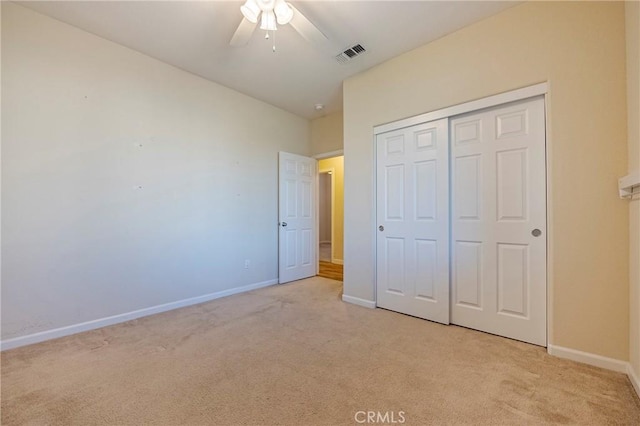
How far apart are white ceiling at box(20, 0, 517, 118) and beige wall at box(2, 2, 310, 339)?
27 cm

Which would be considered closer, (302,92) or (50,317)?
(50,317)

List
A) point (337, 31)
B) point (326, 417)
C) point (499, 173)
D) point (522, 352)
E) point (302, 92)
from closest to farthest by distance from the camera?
point (326, 417), point (522, 352), point (499, 173), point (337, 31), point (302, 92)

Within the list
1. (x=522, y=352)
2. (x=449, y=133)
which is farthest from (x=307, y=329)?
(x=449, y=133)

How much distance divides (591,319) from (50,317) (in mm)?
4235

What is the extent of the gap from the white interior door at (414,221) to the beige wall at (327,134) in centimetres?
153

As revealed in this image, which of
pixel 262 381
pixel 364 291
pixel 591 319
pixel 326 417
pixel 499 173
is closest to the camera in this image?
pixel 326 417

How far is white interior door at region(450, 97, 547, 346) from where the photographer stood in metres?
2.14

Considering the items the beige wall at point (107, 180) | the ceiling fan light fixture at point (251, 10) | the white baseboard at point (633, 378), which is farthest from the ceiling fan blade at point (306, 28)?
the white baseboard at point (633, 378)

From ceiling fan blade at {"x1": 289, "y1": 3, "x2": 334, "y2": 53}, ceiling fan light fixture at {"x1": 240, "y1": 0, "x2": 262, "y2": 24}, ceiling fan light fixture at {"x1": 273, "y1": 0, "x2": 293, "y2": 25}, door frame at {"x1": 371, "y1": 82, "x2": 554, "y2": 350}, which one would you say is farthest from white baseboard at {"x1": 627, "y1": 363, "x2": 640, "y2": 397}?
ceiling fan light fixture at {"x1": 240, "y1": 0, "x2": 262, "y2": 24}

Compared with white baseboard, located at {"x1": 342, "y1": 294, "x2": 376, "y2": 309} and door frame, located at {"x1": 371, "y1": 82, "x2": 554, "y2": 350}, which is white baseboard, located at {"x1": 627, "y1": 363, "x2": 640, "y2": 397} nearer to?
door frame, located at {"x1": 371, "y1": 82, "x2": 554, "y2": 350}

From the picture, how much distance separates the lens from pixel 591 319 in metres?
1.88

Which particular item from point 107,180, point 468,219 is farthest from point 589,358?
point 107,180

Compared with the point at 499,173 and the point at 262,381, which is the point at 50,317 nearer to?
the point at 262,381

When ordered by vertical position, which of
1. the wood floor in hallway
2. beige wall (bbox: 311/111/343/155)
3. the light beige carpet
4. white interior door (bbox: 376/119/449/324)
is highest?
beige wall (bbox: 311/111/343/155)
